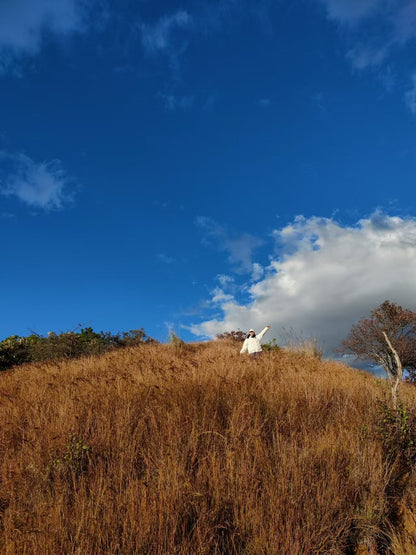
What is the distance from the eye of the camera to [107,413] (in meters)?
5.51

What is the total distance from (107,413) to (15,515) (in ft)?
6.75

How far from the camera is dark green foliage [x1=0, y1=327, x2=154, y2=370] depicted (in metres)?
17.2

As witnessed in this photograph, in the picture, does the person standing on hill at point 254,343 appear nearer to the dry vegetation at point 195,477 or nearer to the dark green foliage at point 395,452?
the dry vegetation at point 195,477

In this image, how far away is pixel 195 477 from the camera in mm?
3904

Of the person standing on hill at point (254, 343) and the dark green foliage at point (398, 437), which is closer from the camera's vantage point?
the dark green foliage at point (398, 437)

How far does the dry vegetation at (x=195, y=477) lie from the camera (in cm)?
308

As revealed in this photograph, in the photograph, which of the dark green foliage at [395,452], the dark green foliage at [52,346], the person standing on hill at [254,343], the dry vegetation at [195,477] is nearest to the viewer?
the dry vegetation at [195,477]

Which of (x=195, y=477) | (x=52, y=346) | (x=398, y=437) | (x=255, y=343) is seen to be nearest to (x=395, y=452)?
(x=398, y=437)

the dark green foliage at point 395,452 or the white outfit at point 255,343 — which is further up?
the white outfit at point 255,343

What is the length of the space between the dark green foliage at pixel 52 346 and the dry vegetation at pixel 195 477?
11.4 meters

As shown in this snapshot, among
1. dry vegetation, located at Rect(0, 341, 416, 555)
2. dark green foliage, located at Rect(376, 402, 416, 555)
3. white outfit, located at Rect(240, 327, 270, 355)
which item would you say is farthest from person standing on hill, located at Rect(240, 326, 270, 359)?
dark green foliage, located at Rect(376, 402, 416, 555)

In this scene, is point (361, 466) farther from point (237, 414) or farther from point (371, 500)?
point (237, 414)

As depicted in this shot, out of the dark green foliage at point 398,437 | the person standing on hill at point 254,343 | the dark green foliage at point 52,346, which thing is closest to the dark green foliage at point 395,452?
the dark green foliage at point 398,437

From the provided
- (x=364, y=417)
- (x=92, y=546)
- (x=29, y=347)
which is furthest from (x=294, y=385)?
(x=29, y=347)
